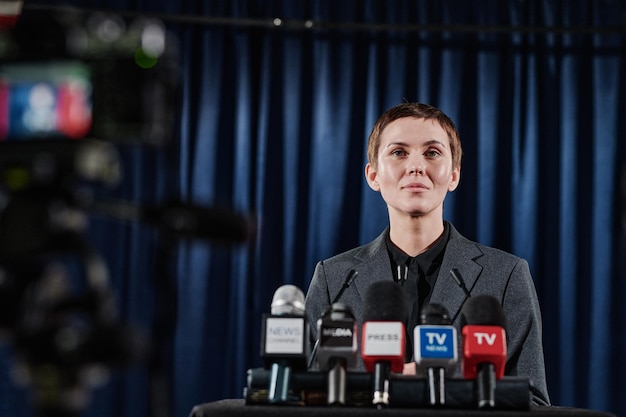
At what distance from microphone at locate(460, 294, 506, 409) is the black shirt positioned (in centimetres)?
68

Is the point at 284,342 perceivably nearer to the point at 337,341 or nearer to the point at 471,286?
the point at 337,341

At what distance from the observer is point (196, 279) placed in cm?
385

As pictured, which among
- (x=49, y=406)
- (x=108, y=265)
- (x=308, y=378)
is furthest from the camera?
(x=108, y=265)

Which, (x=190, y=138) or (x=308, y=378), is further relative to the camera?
(x=190, y=138)

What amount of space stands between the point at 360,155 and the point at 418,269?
4.46 feet

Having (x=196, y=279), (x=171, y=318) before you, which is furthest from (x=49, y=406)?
(x=196, y=279)

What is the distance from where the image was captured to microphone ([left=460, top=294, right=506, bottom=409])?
1745 millimetres

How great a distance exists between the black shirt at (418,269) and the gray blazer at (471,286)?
0.03m

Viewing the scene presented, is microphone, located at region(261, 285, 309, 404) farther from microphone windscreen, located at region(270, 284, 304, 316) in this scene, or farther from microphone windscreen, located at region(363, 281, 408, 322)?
microphone windscreen, located at region(363, 281, 408, 322)

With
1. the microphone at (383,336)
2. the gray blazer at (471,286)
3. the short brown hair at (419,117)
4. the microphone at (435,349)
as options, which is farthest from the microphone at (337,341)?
the short brown hair at (419,117)

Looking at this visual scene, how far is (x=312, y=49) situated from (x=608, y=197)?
140 cm

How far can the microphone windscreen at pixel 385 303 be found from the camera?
1863mm

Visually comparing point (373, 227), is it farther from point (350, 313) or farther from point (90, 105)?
point (90, 105)

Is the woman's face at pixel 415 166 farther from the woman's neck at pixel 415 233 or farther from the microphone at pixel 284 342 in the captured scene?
the microphone at pixel 284 342
